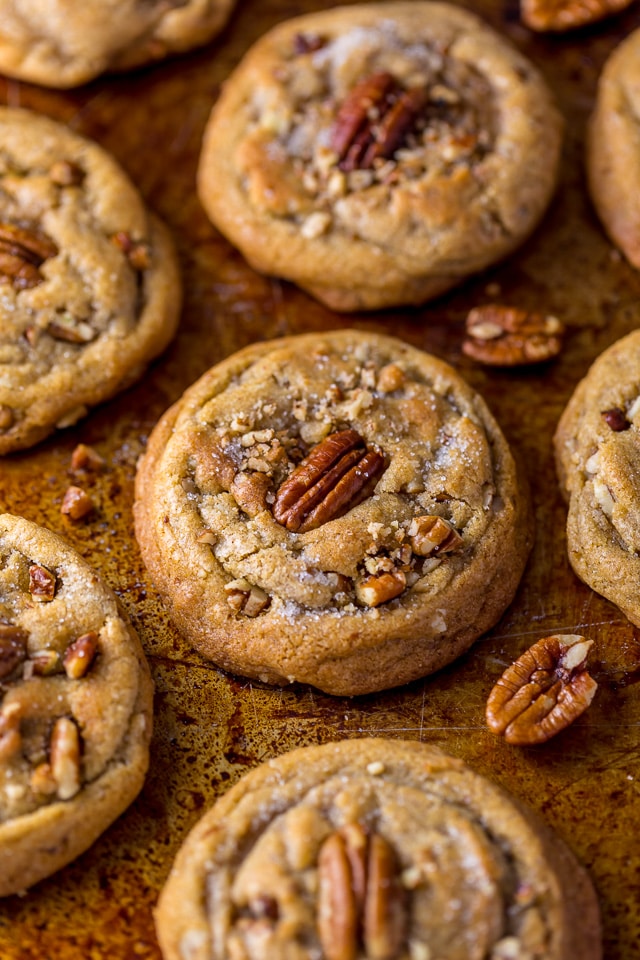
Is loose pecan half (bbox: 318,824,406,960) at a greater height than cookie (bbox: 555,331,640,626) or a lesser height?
greater

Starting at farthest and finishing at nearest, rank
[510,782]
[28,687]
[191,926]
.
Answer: [510,782] → [28,687] → [191,926]

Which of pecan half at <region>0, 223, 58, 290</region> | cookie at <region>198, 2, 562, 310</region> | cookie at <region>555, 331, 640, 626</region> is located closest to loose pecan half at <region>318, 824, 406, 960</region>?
cookie at <region>555, 331, 640, 626</region>

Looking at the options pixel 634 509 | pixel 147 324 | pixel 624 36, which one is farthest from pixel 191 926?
pixel 624 36

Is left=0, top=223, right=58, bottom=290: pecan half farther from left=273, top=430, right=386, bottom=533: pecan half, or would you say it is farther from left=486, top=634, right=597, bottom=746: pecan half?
left=486, top=634, right=597, bottom=746: pecan half

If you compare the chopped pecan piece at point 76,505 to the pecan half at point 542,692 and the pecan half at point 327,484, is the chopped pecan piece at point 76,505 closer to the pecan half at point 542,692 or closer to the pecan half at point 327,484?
the pecan half at point 327,484

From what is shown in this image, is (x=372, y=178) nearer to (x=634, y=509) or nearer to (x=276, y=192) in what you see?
(x=276, y=192)

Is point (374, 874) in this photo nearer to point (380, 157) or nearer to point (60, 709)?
point (60, 709)
